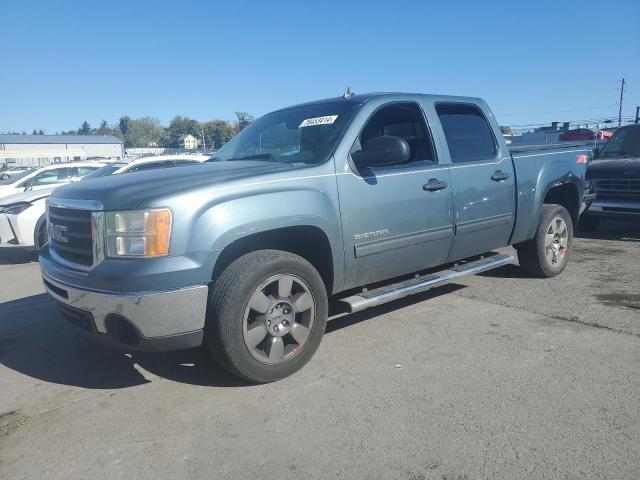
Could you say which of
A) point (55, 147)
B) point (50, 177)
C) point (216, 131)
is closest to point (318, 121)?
point (50, 177)

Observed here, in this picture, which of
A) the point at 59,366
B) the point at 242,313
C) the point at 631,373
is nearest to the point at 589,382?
the point at 631,373

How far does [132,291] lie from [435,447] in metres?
1.85

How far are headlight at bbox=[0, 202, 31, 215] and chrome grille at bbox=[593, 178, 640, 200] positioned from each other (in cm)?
937

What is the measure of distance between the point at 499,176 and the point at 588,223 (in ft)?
18.7

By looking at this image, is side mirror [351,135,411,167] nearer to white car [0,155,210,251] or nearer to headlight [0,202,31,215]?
white car [0,155,210,251]

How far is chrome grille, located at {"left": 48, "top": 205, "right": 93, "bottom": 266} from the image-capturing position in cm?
330

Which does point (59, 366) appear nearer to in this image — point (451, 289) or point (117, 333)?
point (117, 333)

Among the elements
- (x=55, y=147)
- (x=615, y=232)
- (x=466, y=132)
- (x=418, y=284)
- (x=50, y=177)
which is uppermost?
(x=55, y=147)

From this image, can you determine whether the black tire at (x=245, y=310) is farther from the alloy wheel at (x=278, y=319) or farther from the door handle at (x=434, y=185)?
the door handle at (x=434, y=185)

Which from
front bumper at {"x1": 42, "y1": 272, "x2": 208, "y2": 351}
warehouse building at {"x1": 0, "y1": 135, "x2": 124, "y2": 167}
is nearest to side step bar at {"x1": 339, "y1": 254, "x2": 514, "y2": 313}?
front bumper at {"x1": 42, "y1": 272, "x2": 208, "y2": 351}

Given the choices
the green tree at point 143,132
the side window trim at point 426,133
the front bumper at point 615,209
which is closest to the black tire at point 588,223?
the front bumper at point 615,209

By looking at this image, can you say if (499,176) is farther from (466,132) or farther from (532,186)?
(532,186)

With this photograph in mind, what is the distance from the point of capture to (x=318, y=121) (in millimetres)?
4320

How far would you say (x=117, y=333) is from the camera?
3.11 meters
